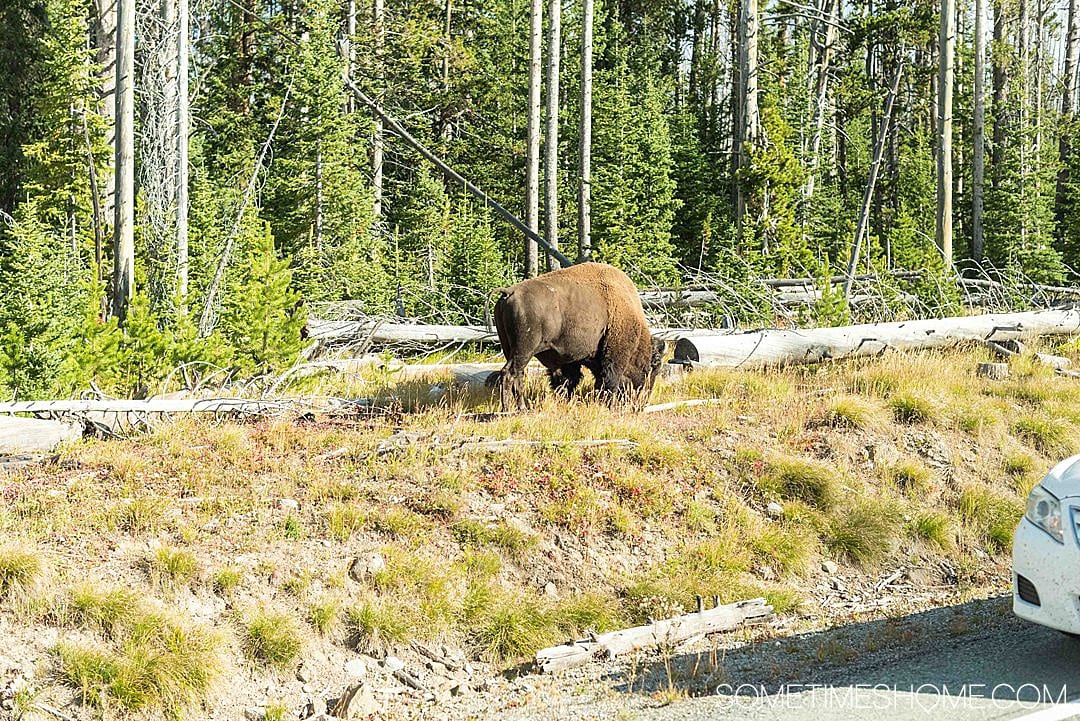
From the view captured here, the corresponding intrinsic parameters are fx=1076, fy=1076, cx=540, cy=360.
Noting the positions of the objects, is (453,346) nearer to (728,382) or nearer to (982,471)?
(728,382)

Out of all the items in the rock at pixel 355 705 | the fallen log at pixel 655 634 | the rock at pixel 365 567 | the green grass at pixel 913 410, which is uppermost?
the green grass at pixel 913 410

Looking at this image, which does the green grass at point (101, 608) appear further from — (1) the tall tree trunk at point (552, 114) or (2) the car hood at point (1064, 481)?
(1) the tall tree trunk at point (552, 114)

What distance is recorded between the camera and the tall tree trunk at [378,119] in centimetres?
2961

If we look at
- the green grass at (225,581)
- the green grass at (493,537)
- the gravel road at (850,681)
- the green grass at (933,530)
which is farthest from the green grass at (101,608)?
the green grass at (933,530)

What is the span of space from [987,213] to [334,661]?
29582 mm

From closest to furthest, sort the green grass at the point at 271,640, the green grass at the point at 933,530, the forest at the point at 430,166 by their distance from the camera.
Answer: the green grass at the point at 271,640 → the green grass at the point at 933,530 → the forest at the point at 430,166

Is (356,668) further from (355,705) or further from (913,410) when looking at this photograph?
(913,410)

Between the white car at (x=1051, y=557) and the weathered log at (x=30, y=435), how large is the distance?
6.87 metres

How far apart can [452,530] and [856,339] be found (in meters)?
7.54

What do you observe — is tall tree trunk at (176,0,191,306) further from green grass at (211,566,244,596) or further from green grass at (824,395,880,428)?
green grass at (824,395,880,428)

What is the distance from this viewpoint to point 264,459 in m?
8.21

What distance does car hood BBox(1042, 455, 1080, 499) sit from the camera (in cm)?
555

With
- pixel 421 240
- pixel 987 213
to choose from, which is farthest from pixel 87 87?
pixel 987 213

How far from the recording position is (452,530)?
7723 millimetres
